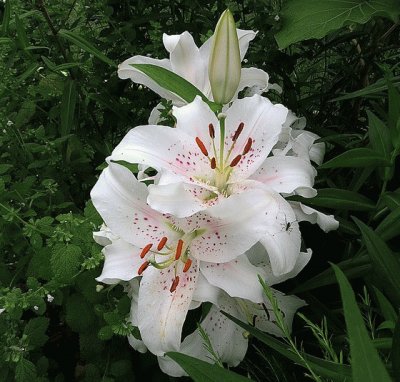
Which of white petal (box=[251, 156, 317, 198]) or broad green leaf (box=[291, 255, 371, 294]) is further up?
white petal (box=[251, 156, 317, 198])

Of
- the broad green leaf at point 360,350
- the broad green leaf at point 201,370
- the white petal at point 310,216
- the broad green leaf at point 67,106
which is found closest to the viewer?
the broad green leaf at point 360,350

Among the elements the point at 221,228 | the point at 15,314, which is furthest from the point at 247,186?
the point at 15,314

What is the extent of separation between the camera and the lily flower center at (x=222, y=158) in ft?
2.27

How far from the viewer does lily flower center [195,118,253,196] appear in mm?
691

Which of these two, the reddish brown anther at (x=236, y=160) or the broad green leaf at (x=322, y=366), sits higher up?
the reddish brown anther at (x=236, y=160)

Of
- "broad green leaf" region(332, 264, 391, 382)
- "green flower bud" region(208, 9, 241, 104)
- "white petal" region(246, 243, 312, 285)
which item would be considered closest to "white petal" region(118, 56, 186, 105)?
"green flower bud" region(208, 9, 241, 104)

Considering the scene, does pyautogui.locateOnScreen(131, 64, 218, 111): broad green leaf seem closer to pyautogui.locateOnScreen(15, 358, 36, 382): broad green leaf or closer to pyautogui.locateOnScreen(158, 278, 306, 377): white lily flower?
pyautogui.locateOnScreen(158, 278, 306, 377): white lily flower

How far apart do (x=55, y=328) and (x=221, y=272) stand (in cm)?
53

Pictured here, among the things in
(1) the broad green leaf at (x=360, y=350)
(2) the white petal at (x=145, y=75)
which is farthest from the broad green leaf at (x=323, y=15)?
(1) the broad green leaf at (x=360, y=350)

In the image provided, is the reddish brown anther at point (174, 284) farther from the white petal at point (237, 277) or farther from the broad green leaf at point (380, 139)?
the broad green leaf at point (380, 139)

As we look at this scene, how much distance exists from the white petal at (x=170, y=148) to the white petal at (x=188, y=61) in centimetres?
11

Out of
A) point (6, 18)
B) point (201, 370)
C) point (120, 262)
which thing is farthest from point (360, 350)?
point (6, 18)

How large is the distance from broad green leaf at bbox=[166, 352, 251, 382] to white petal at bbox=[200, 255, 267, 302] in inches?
6.3

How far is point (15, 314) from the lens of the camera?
0.78 meters
